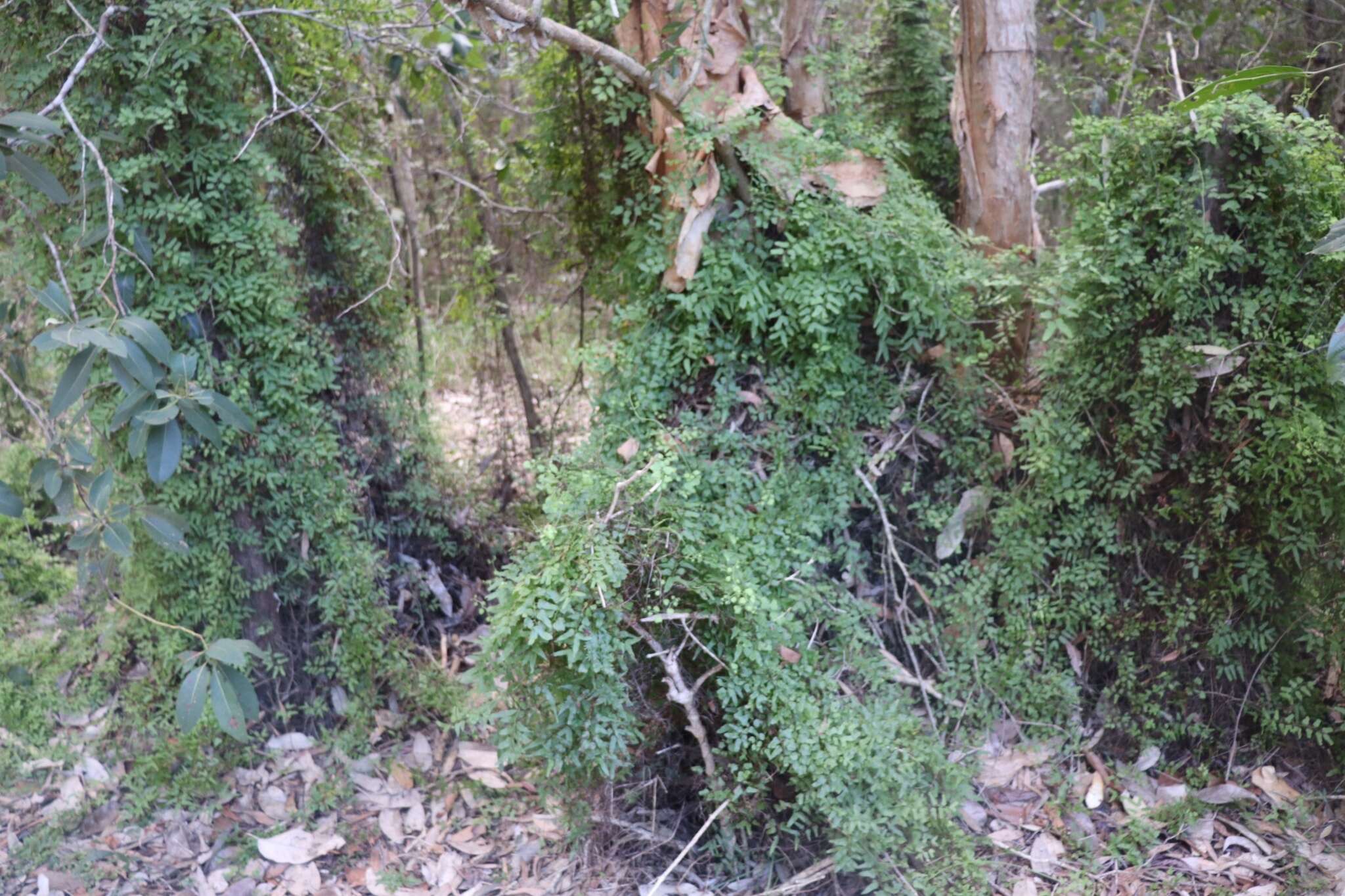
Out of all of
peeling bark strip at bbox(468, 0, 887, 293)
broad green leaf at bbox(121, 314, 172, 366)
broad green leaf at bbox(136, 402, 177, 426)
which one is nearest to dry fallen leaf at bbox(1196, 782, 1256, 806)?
peeling bark strip at bbox(468, 0, 887, 293)

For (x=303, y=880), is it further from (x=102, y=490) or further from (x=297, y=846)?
(x=102, y=490)

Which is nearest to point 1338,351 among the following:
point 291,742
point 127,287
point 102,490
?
point 102,490

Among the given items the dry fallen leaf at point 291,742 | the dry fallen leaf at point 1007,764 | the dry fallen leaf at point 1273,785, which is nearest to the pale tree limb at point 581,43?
the dry fallen leaf at point 1007,764

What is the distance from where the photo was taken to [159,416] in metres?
2.63

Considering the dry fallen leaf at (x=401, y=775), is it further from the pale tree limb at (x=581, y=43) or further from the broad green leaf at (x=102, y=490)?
the pale tree limb at (x=581, y=43)

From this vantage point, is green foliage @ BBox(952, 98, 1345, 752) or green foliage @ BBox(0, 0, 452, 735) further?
green foliage @ BBox(0, 0, 452, 735)

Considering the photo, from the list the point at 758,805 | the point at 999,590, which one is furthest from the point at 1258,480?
the point at 758,805

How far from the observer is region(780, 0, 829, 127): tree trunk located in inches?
155

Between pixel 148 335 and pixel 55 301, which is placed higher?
pixel 55 301

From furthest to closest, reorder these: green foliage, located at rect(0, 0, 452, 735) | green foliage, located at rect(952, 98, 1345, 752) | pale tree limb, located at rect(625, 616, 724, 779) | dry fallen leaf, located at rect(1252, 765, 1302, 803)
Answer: green foliage, located at rect(0, 0, 452, 735)
dry fallen leaf, located at rect(1252, 765, 1302, 803)
green foliage, located at rect(952, 98, 1345, 752)
pale tree limb, located at rect(625, 616, 724, 779)

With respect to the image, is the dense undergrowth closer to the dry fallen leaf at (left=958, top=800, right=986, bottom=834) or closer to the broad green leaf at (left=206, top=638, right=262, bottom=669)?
the dry fallen leaf at (left=958, top=800, right=986, bottom=834)

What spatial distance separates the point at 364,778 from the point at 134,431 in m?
1.73

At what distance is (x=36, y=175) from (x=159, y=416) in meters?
0.78

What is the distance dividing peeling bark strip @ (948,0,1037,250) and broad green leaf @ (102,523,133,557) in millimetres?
3254
